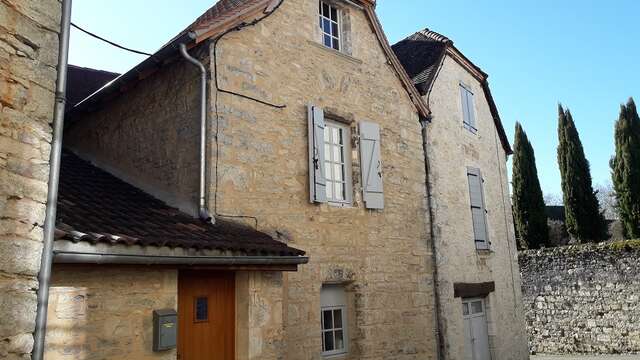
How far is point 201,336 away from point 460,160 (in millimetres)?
A: 6948

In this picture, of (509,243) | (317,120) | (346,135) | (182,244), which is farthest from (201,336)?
(509,243)

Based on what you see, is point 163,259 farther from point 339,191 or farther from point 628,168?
point 628,168

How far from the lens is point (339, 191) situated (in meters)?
8.02

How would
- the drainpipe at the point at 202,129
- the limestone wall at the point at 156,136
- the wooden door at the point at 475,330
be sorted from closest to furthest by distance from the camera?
the drainpipe at the point at 202,129
the limestone wall at the point at 156,136
the wooden door at the point at 475,330

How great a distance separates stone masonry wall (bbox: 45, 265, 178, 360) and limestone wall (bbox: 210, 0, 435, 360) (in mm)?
1629

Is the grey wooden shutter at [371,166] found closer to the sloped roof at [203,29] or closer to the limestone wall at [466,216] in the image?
the limestone wall at [466,216]

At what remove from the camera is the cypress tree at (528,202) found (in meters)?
22.2

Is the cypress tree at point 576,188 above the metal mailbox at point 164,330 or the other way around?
above

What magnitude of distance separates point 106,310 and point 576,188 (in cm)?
2120

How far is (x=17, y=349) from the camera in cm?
313

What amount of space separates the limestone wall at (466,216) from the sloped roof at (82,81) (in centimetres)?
716

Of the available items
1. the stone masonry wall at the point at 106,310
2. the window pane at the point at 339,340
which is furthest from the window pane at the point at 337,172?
the stone masonry wall at the point at 106,310

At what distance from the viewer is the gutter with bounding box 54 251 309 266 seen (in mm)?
4094

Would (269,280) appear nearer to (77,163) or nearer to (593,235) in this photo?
(77,163)
